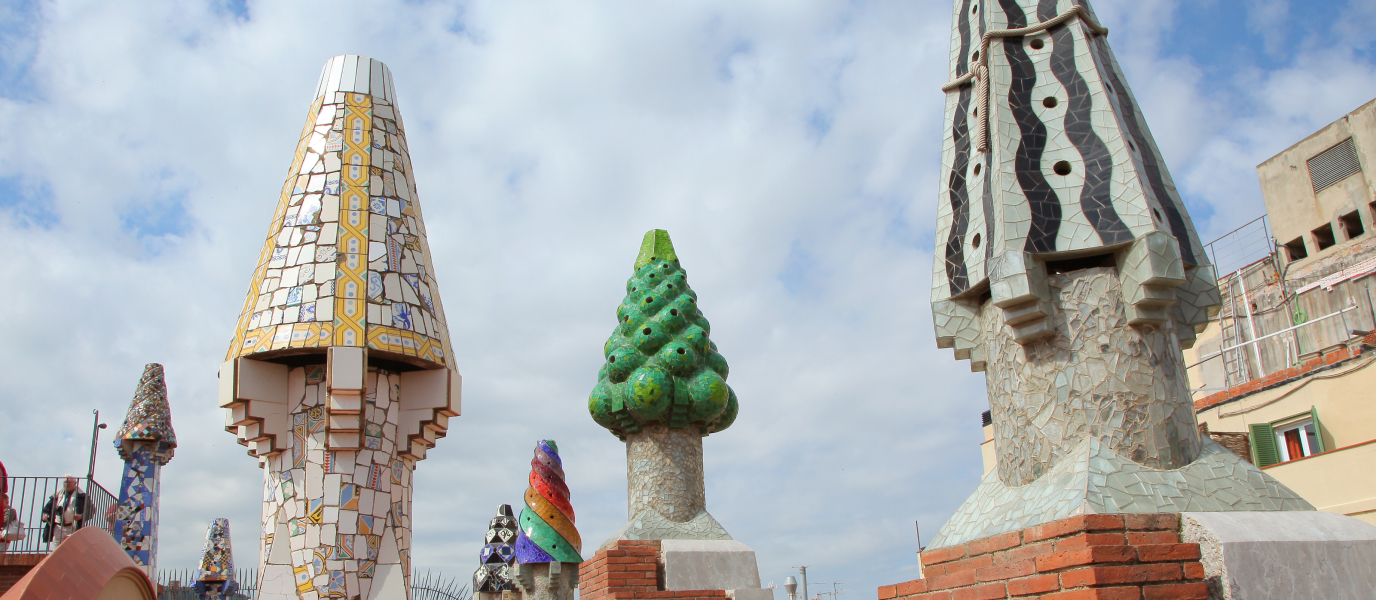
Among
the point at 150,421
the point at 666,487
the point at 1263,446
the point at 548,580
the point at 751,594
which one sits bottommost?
the point at 751,594

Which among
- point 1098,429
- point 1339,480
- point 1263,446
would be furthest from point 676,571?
point 1263,446

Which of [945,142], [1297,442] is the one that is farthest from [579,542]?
[1297,442]

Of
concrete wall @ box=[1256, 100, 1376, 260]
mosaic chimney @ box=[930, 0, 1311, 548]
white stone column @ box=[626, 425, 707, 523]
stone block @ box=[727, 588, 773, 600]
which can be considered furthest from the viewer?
concrete wall @ box=[1256, 100, 1376, 260]

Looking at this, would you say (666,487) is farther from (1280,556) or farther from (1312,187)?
(1312,187)

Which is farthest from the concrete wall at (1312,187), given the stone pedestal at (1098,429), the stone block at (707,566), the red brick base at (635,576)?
the stone pedestal at (1098,429)

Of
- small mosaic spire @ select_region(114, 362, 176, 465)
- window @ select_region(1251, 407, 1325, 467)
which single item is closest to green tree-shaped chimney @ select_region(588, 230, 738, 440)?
small mosaic spire @ select_region(114, 362, 176, 465)

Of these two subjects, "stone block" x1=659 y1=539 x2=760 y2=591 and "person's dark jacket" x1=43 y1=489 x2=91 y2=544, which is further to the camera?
"person's dark jacket" x1=43 y1=489 x2=91 y2=544

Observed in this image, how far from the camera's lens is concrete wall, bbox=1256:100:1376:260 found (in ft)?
59.9

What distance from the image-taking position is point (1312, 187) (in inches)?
774

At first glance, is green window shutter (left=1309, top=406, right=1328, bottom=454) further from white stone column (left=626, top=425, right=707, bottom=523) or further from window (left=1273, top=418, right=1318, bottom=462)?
white stone column (left=626, top=425, right=707, bottom=523)

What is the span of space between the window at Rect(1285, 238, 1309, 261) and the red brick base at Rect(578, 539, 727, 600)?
18191 millimetres

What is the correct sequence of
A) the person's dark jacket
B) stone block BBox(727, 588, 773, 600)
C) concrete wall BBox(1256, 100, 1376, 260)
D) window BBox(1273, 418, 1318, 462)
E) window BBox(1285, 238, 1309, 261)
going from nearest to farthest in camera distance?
stone block BBox(727, 588, 773, 600)
the person's dark jacket
window BBox(1273, 418, 1318, 462)
concrete wall BBox(1256, 100, 1376, 260)
window BBox(1285, 238, 1309, 261)

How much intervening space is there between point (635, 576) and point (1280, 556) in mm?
4530

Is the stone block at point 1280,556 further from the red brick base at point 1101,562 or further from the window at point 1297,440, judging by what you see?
the window at point 1297,440
